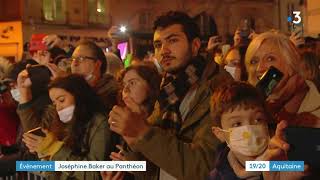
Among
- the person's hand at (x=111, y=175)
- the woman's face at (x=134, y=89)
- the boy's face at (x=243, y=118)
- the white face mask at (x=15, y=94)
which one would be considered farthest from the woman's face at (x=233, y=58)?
the white face mask at (x=15, y=94)

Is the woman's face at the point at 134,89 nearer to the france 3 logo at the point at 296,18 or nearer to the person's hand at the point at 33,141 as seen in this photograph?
the person's hand at the point at 33,141

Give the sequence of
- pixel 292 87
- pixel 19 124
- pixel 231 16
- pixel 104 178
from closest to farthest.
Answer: pixel 292 87 → pixel 231 16 → pixel 104 178 → pixel 19 124

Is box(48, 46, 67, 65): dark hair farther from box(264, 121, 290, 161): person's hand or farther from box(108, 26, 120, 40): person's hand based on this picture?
box(264, 121, 290, 161): person's hand

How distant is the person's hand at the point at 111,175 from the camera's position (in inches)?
97.5

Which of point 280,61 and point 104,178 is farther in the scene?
point 104,178

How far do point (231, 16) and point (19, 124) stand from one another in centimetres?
137

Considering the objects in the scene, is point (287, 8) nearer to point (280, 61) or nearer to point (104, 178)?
point (280, 61)

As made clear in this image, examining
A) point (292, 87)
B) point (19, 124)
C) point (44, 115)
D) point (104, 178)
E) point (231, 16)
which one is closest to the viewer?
point (292, 87)

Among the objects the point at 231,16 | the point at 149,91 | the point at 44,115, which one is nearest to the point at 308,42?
the point at 231,16

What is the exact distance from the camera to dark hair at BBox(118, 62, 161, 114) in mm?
2350

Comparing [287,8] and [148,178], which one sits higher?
[287,8]

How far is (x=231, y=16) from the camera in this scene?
7.69 ft

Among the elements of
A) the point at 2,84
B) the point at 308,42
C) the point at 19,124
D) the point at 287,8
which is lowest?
the point at 19,124

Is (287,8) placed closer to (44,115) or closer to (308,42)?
(308,42)
